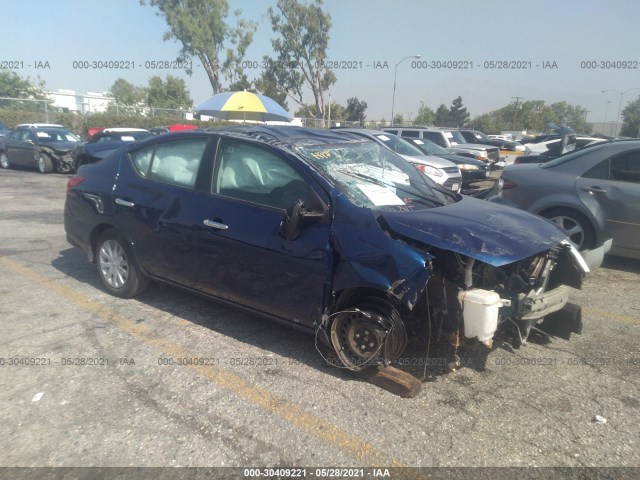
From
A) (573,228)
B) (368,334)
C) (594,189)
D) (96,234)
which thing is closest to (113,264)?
(96,234)

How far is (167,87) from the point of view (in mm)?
52031

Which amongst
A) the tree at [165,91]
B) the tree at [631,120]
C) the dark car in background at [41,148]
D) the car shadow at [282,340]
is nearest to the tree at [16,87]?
the tree at [165,91]

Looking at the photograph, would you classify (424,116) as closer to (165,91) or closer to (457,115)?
(457,115)

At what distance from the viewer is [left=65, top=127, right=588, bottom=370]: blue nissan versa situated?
304cm

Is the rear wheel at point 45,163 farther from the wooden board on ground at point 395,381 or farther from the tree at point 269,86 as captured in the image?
the tree at point 269,86

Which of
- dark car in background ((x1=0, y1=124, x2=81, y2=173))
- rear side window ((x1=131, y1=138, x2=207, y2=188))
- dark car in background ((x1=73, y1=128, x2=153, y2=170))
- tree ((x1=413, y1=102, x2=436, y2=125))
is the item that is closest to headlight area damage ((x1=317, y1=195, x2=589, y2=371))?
rear side window ((x1=131, y1=138, x2=207, y2=188))

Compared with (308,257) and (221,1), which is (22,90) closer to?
(221,1)

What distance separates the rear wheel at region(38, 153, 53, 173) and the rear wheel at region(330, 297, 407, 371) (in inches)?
572

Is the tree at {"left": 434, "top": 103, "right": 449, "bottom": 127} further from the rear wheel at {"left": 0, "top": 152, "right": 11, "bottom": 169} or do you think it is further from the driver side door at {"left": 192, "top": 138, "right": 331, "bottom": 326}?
the driver side door at {"left": 192, "top": 138, "right": 331, "bottom": 326}

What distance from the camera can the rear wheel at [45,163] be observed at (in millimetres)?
14703

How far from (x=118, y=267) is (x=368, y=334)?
8.95 ft

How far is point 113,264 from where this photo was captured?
466 cm

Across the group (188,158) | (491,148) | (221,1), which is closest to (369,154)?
(188,158)

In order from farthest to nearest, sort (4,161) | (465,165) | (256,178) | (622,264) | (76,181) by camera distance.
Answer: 1. (4,161)
2. (465,165)
3. (622,264)
4. (76,181)
5. (256,178)
